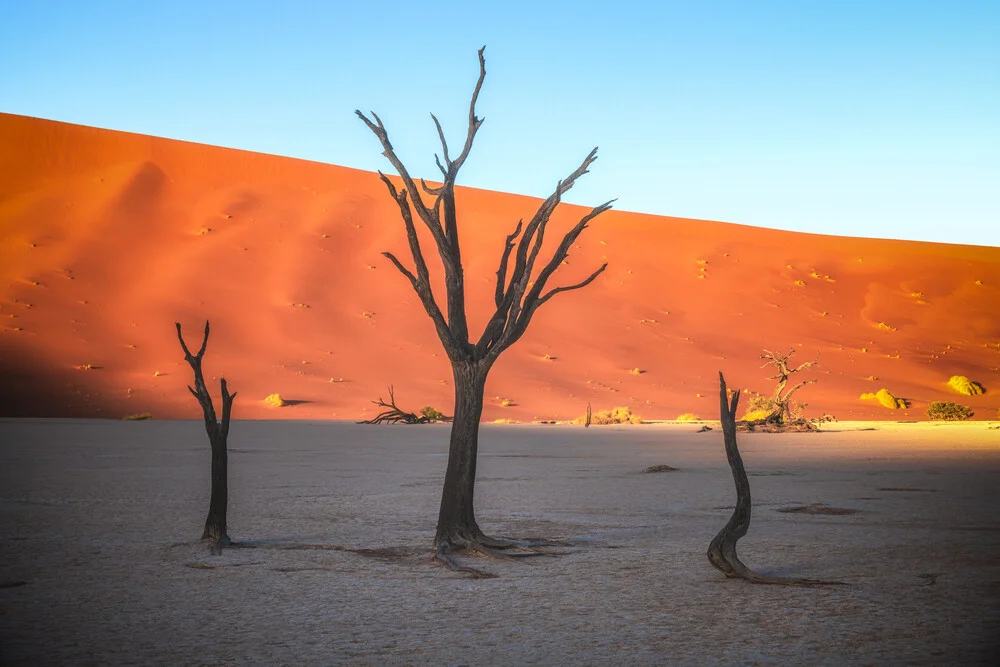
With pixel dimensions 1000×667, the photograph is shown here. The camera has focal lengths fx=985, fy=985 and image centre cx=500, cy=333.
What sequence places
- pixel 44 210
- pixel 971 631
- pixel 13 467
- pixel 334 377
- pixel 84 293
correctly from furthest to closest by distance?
pixel 44 210 < pixel 84 293 < pixel 334 377 < pixel 13 467 < pixel 971 631

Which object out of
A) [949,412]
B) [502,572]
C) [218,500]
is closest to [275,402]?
[949,412]

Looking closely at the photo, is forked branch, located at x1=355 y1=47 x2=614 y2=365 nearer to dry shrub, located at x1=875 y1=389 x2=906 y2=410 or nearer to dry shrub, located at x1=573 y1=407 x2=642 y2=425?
dry shrub, located at x1=573 y1=407 x2=642 y2=425

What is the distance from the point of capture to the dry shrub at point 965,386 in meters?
43.8

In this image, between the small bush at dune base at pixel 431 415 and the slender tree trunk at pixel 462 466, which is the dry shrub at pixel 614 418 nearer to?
the small bush at dune base at pixel 431 415

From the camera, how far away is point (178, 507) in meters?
10.3

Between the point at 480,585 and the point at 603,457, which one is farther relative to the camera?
the point at 603,457

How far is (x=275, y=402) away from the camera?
37625 mm

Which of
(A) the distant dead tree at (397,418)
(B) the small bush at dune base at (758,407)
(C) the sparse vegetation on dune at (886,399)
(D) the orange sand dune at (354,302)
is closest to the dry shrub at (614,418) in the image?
(D) the orange sand dune at (354,302)

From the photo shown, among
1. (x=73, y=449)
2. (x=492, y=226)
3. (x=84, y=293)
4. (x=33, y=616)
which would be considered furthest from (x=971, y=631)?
(x=492, y=226)

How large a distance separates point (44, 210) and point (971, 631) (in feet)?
182

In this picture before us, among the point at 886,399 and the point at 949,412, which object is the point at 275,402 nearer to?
the point at 886,399

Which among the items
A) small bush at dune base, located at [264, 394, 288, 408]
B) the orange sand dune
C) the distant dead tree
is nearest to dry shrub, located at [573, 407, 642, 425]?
the orange sand dune

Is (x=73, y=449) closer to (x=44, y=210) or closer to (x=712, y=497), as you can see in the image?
(x=712, y=497)

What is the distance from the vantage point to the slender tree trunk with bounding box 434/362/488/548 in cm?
738
